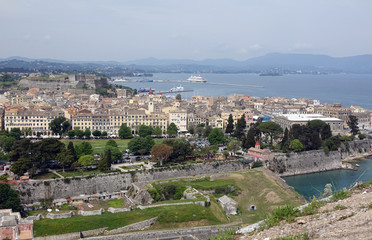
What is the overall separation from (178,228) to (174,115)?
82.6 feet

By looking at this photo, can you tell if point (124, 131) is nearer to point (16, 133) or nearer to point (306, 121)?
point (16, 133)

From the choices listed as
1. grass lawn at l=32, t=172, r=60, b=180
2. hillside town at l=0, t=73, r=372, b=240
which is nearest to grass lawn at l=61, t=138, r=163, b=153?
hillside town at l=0, t=73, r=372, b=240

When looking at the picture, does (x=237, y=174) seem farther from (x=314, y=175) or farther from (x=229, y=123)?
(x=229, y=123)

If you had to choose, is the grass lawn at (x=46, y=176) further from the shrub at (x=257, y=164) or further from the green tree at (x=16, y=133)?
the shrub at (x=257, y=164)

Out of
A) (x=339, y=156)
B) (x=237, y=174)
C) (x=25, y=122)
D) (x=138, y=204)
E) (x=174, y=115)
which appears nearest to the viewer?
(x=138, y=204)

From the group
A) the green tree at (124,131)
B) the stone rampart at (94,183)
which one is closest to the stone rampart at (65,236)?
the stone rampart at (94,183)

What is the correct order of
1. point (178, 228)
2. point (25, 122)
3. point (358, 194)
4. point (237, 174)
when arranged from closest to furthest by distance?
point (358, 194), point (178, 228), point (237, 174), point (25, 122)

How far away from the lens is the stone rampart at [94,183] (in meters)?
23.5

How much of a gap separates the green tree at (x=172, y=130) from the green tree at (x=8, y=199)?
2004 cm

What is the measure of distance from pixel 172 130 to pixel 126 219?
2133 centimetres

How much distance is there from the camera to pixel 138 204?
69.2ft

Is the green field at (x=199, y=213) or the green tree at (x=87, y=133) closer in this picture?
the green field at (x=199, y=213)

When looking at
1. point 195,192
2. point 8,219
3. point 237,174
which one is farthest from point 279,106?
point 8,219

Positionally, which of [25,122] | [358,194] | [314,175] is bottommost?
[314,175]
